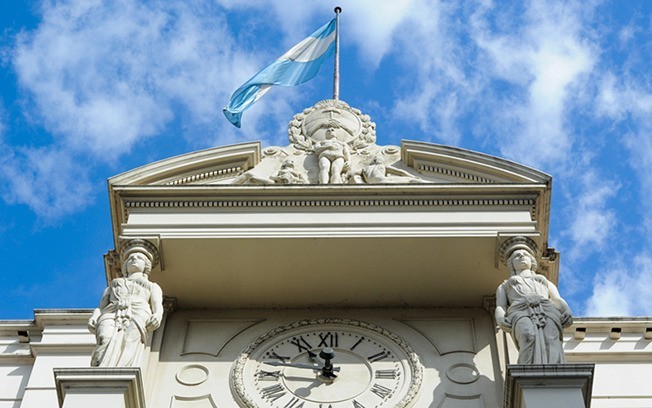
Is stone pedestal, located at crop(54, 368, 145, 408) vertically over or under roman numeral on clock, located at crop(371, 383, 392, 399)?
under

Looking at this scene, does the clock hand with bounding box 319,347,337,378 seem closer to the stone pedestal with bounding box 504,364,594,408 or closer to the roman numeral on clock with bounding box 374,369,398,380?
the roman numeral on clock with bounding box 374,369,398,380

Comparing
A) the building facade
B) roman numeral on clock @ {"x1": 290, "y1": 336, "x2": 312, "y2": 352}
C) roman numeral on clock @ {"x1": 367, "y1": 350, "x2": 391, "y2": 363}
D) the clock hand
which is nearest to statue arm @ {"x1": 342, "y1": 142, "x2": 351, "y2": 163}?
the building facade

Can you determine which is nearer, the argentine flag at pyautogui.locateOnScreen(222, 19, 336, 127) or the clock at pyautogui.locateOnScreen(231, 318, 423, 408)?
the clock at pyautogui.locateOnScreen(231, 318, 423, 408)

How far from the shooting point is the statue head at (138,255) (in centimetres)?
1708

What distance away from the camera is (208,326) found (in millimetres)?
17828

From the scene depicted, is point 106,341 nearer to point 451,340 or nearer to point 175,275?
point 175,275

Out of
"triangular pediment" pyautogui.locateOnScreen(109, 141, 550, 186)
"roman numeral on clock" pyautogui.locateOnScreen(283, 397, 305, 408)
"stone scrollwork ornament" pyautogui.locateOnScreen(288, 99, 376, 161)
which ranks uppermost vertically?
"stone scrollwork ornament" pyautogui.locateOnScreen(288, 99, 376, 161)

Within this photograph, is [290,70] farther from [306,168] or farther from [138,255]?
[138,255]

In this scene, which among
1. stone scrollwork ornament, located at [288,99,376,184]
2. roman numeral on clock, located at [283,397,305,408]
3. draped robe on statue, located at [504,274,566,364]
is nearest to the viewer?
draped robe on statue, located at [504,274,566,364]

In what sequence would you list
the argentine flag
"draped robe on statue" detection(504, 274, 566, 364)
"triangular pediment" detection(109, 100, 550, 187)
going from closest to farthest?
"draped robe on statue" detection(504, 274, 566, 364) < "triangular pediment" detection(109, 100, 550, 187) < the argentine flag

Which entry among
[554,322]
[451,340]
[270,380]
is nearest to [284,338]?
[270,380]

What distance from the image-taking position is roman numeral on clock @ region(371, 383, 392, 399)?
54.2 ft

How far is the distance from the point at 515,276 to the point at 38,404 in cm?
598

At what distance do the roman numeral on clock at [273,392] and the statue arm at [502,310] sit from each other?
9.06ft
